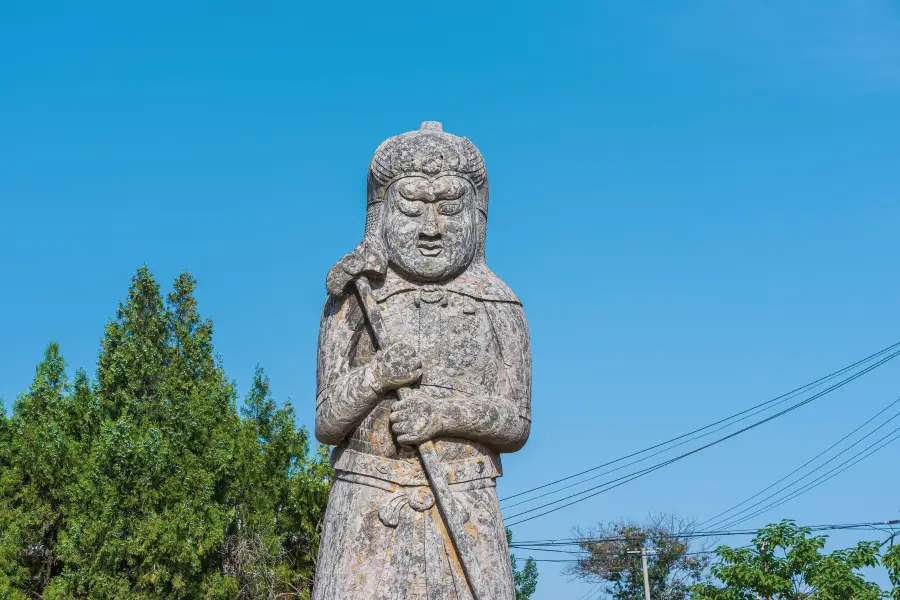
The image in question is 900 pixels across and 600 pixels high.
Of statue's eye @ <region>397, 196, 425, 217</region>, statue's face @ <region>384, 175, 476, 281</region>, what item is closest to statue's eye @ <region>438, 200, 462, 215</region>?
statue's face @ <region>384, 175, 476, 281</region>

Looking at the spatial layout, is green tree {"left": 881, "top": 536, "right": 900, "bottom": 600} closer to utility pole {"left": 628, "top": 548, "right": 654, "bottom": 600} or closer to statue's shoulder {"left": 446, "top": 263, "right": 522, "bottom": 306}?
statue's shoulder {"left": 446, "top": 263, "right": 522, "bottom": 306}

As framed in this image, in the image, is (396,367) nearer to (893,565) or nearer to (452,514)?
(452,514)

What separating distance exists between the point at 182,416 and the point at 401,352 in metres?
15.6

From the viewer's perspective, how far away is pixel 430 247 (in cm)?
962

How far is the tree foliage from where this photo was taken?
21.6m

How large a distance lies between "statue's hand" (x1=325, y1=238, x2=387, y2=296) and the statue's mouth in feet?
0.96

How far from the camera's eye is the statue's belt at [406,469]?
9.16 m

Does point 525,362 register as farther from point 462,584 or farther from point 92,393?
point 92,393

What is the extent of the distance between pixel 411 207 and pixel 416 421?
171 cm

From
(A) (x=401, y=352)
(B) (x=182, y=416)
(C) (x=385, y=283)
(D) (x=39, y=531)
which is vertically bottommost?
(A) (x=401, y=352)

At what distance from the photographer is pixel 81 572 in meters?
21.4

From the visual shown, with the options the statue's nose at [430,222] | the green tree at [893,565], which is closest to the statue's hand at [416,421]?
the statue's nose at [430,222]

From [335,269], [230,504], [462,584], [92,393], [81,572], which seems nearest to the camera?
[462,584]

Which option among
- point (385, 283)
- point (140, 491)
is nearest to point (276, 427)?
point (140, 491)
